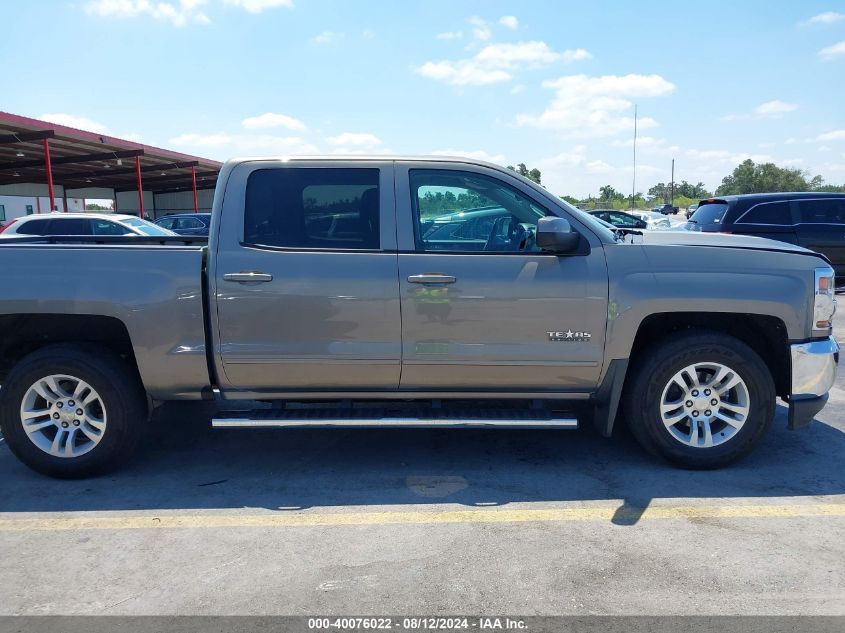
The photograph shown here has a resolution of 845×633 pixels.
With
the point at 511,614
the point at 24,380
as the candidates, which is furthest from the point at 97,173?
the point at 511,614

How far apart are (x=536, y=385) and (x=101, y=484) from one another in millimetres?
2832

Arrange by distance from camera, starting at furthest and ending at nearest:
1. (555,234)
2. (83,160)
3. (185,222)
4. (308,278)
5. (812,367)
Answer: (83,160), (185,222), (812,367), (308,278), (555,234)

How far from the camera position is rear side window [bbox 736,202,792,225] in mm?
10781

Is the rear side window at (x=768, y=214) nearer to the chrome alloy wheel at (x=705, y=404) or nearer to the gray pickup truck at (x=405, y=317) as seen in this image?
the gray pickup truck at (x=405, y=317)

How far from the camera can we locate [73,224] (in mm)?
13836

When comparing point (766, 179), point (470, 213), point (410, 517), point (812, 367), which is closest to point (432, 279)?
point (470, 213)

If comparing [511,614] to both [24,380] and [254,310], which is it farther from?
[24,380]

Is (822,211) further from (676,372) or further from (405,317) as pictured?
(405,317)

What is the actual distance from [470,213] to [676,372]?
1646 millimetres

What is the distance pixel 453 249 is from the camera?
13.6 ft

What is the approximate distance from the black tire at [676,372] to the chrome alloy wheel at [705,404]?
0.10 feet

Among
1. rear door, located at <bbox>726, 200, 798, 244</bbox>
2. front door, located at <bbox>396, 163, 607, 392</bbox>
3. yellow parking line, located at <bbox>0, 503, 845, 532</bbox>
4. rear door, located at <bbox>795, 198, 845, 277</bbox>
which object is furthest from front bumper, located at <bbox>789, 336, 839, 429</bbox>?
rear door, located at <bbox>795, 198, 845, 277</bbox>

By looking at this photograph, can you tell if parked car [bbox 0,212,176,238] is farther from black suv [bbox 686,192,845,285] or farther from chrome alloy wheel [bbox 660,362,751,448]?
chrome alloy wheel [bbox 660,362,751,448]

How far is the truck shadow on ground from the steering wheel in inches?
56.8
